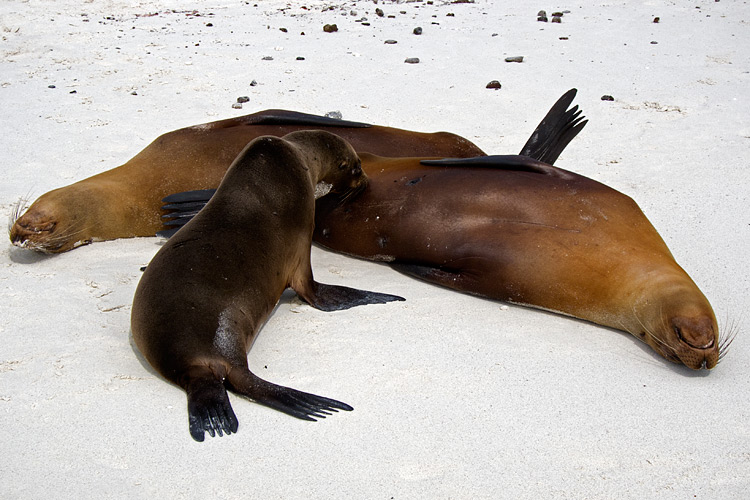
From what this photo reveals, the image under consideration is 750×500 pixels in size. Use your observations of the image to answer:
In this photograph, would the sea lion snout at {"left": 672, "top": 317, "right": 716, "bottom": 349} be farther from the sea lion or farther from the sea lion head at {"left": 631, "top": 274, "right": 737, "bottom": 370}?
the sea lion

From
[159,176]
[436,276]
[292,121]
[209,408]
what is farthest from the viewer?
[292,121]

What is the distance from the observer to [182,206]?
3.59 m

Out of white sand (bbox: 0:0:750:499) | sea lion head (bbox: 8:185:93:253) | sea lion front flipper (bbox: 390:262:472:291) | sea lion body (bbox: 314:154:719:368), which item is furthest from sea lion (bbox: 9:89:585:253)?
sea lion front flipper (bbox: 390:262:472:291)

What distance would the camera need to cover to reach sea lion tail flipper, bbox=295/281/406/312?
2.99 m

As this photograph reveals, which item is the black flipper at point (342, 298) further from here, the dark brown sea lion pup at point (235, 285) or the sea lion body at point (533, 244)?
the sea lion body at point (533, 244)

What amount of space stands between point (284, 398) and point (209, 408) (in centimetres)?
23

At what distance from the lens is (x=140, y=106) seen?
5.75 m

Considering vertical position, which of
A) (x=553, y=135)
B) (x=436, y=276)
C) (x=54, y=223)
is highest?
(x=553, y=135)

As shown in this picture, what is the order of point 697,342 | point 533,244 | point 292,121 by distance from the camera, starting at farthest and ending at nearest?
point 292,121
point 533,244
point 697,342

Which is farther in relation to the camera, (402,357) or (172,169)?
(172,169)

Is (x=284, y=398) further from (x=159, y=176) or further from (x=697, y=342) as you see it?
(x=159, y=176)

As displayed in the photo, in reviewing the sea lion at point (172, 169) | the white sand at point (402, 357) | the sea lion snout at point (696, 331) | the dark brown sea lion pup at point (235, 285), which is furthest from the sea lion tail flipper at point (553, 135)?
the sea lion snout at point (696, 331)

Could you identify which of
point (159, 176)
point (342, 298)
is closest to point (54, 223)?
point (159, 176)

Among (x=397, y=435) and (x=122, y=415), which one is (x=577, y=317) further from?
(x=122, y=415)
